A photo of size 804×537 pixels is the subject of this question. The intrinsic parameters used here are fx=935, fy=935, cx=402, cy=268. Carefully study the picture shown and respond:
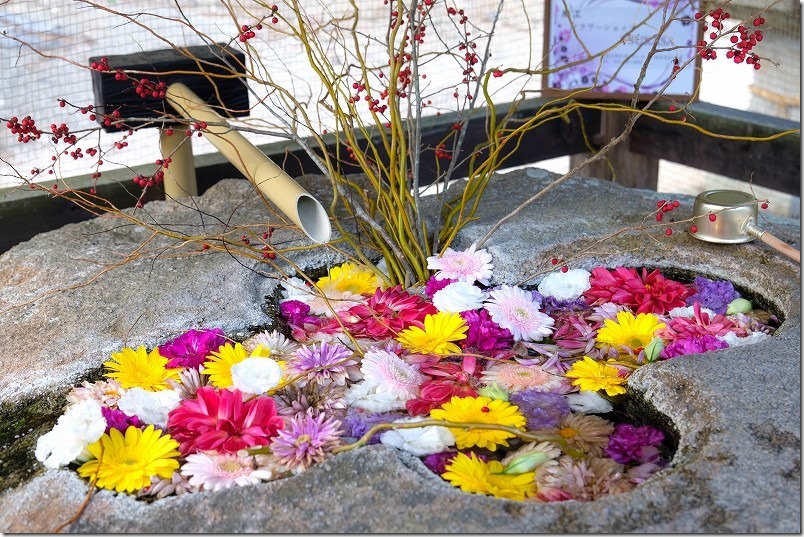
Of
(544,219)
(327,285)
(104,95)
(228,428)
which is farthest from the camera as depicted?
(104,95)

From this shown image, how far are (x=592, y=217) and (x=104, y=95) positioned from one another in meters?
1.05

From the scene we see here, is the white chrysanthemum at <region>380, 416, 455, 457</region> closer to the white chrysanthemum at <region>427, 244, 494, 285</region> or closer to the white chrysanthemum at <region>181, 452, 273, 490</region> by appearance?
the white chrysanthemum at <region>181, 452, 273, 490</region>

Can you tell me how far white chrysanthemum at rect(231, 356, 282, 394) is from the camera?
125 centimetres

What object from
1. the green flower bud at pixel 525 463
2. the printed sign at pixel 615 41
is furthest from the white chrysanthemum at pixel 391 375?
the printed sign at pixel 615 41

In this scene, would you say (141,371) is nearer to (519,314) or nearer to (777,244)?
(519,314)

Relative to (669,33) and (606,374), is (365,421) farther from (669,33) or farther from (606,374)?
(669,33)

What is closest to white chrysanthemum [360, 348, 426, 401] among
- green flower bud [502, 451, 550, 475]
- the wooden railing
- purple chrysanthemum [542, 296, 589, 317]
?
green flower bud [502, 451, 550, 475]

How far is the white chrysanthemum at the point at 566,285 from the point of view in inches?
61.9

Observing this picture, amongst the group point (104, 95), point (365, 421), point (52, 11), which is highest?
point (52, 11)

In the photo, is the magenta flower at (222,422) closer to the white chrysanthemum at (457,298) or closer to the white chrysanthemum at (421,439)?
the white chrysanthemum at (421,439)

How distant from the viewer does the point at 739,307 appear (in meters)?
1.51

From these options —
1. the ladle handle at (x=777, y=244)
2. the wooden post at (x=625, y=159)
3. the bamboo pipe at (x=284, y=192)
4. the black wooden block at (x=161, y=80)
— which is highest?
the black wooden block at (x=161, y=80)

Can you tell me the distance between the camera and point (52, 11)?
2395 mm

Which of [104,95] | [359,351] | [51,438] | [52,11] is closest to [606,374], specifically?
[359,351]
